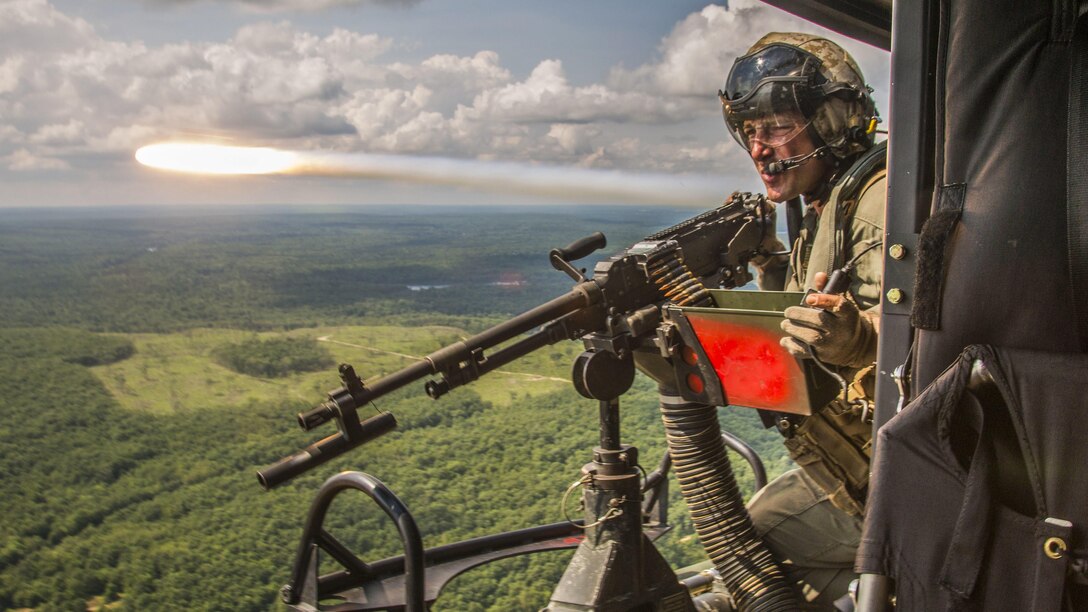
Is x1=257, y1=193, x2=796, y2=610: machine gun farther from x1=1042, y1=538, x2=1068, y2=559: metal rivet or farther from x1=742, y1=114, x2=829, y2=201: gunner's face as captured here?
x1=1042, y1=538, x2=1068, y2=559: metal rivet

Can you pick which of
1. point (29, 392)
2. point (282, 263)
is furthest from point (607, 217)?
point (29, 392)

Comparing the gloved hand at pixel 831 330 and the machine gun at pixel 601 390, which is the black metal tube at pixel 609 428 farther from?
the gloved hand at pixel 831 330

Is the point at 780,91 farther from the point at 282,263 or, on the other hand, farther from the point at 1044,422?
the point at 282,263

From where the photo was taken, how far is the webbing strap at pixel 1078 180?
134cm

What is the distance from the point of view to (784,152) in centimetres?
294

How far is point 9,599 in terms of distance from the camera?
11.0 feet

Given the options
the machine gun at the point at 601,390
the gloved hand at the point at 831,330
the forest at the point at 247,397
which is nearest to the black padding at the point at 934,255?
the gloved hand at the point at 831,330

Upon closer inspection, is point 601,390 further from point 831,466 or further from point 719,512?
point 831,466

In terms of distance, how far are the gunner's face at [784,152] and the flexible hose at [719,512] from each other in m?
0.79

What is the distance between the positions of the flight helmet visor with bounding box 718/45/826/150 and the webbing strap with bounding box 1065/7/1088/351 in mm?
1527

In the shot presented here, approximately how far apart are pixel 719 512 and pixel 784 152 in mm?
1225

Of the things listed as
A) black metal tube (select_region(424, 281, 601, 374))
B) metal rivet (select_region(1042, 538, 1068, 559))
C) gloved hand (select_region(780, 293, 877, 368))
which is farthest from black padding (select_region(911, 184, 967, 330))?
black metal tube (select_region(424, 281, 601, 374))

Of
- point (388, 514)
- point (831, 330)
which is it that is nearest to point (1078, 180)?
point (831, 330)

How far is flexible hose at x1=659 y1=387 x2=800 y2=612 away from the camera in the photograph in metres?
2.89
